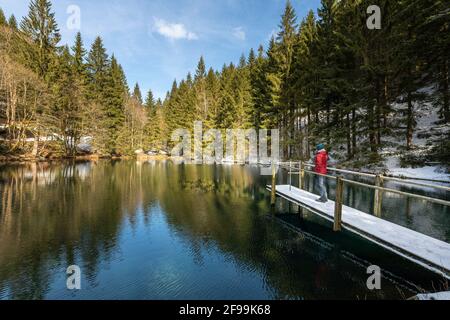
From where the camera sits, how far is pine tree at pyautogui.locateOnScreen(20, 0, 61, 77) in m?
46.8

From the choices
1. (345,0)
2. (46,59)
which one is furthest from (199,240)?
(46,59)

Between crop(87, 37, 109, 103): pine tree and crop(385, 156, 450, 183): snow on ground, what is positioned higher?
crop(87, 37, 109, 103): pine tree

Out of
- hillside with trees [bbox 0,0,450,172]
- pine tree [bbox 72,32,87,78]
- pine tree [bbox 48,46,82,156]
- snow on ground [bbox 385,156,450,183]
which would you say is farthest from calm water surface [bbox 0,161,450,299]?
pine tree [bbox 72,32,87,78]

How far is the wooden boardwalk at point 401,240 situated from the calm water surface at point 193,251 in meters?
0.80

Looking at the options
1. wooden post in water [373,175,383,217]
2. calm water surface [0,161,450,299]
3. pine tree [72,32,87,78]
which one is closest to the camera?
calm water surface [0,161,450,299]

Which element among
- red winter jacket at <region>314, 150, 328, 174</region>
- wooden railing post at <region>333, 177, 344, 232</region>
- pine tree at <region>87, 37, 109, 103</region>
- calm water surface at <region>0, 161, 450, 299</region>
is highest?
pine tree at <region>87, 37, 109, 103</region>

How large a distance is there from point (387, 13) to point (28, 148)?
45.3 metres

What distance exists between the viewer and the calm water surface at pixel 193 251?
19.1 ft

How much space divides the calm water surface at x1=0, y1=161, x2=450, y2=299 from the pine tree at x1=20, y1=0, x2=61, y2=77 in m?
42.8

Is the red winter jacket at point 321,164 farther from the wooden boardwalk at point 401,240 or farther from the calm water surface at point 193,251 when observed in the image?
the calm water surface at point 193,251

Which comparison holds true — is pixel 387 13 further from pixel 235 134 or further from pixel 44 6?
pixel 44 6

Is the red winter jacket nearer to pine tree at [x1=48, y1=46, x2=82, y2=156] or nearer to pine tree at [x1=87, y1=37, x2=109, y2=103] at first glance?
pine tree at [x1=48, y1=46, x2=82, y2=156]

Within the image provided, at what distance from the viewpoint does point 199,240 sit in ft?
29.2

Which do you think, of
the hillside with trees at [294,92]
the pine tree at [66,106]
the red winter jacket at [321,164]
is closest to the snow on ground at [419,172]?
the hillside with trees at [294,92]
